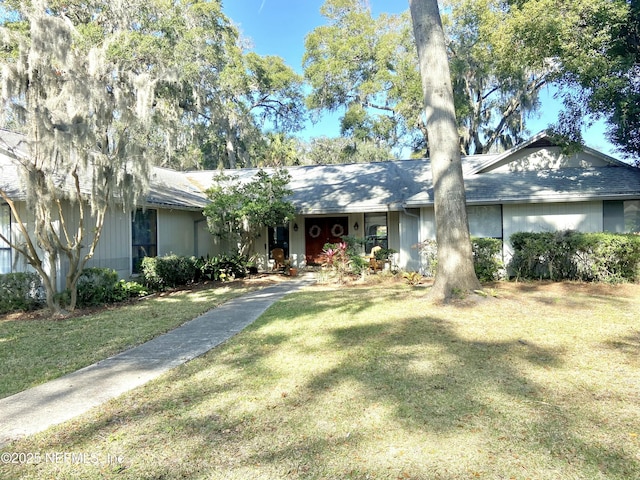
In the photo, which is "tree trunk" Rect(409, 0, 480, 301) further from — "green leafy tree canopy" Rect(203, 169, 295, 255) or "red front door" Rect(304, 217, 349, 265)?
"red front door" Rect(304, 217, 349, 265)

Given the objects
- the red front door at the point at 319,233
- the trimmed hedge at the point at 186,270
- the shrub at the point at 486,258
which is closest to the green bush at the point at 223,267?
the trimmed hedge at the point at 186,270

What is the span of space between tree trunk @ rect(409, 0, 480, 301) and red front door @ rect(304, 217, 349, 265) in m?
7.44

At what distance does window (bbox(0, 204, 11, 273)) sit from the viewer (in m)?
8.84

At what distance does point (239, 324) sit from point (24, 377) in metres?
2.94

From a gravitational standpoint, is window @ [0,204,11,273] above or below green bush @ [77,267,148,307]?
above

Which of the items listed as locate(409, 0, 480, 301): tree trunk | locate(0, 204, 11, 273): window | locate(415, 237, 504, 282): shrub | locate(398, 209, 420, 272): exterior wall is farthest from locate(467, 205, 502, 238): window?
locate(0, 204, 11, 273): window

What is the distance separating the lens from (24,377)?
14.6 ft

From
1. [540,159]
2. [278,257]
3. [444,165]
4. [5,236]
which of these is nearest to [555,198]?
[540,159]

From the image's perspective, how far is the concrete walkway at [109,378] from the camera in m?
3.42

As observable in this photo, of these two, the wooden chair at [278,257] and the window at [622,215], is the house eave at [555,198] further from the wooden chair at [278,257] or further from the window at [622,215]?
the wooden chair at [278,257]

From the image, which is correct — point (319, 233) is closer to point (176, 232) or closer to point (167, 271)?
point (176, 232)

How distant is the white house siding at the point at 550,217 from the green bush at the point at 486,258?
1.24 metres

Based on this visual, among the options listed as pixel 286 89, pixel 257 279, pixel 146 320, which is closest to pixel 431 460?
pixel 146 320

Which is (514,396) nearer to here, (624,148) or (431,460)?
(431,460)
